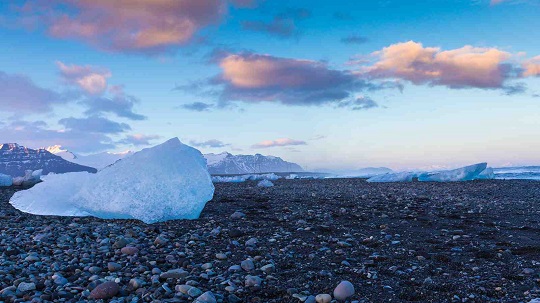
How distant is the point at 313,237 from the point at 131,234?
3447 mm

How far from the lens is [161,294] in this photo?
15.0ft

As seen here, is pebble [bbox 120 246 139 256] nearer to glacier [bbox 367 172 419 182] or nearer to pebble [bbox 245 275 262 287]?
pebble [bbox 245 275 262 287]

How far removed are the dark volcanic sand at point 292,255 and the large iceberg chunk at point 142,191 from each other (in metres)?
0.34

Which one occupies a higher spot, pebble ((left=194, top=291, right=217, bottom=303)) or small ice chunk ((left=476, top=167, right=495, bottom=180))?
small ice chunk ((left=476, top=167, right=495, bottom=180))

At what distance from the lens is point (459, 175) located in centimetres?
2798

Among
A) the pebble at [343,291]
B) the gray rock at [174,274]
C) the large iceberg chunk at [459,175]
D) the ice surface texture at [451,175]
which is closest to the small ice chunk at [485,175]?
the ice surface texture at [451,175]

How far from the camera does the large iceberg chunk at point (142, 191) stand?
9.13 m

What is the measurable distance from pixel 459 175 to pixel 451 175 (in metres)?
0.52

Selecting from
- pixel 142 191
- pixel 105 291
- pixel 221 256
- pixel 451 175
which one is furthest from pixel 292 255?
pixel 451 175

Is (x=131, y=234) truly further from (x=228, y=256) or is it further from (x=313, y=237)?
(x=313, y=237)

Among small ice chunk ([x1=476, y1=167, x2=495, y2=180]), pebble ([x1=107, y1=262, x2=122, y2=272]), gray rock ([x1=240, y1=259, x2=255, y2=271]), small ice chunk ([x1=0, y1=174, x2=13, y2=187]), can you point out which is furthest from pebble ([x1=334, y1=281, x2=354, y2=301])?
small ice chunk ([x1=476, y1=167, x2=495, y2=180])

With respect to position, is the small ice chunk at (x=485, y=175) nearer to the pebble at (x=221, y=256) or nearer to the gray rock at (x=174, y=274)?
the pebble at (x=221, y=256)

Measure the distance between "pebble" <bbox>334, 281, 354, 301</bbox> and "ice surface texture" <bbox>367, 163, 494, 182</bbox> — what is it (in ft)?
84.7

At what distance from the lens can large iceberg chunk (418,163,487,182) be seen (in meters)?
27.9
